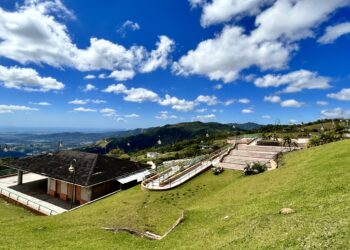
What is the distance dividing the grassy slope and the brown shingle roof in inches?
227

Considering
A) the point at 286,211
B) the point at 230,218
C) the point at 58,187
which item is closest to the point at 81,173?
the point at 58,187

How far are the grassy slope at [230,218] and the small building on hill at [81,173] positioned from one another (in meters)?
4.82

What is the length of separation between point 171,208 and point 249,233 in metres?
13.2

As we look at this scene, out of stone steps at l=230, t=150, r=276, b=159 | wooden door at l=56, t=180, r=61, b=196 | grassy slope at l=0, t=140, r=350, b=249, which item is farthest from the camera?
stone steps at l=230, t=150, r=276, b=159

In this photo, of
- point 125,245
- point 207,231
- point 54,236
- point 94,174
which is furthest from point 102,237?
point 94,174

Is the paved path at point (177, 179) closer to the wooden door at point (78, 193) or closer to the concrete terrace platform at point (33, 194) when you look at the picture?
the wooden door at point (78, 193)

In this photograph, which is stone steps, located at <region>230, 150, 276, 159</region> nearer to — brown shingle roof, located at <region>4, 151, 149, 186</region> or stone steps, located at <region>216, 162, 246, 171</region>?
stone steps, located at <region>216, 162, 246, 171</region>

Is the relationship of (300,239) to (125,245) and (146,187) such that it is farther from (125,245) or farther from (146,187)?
(146,187)

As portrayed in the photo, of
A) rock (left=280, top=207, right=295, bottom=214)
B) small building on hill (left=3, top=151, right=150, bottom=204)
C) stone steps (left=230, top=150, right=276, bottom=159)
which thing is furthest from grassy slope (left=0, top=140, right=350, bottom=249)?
stone steps (left=230, top=150, right=276, bottom=159)

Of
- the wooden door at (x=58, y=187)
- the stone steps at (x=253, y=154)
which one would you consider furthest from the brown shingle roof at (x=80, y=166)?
the stone steps at (x=253, y=154)

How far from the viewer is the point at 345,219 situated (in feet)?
37.0

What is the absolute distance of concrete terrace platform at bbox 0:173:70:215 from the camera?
109 ft

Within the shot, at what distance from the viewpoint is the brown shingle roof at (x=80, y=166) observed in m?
35.7

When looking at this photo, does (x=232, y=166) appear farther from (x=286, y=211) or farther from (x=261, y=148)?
(x=286, y=211)
